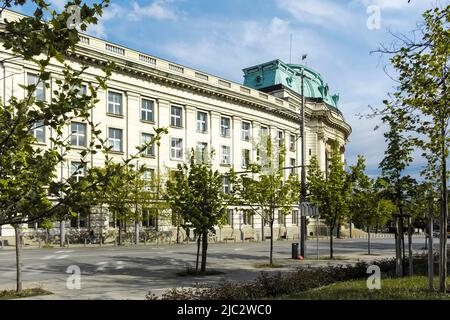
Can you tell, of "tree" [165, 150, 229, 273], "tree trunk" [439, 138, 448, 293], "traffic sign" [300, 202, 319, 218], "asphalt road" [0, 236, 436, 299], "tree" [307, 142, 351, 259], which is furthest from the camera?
"tree" [307, 142, 351, 259]

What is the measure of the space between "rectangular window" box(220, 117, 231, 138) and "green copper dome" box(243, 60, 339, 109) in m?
16.1

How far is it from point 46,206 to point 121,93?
41924 mm

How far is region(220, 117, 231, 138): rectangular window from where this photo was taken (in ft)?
186

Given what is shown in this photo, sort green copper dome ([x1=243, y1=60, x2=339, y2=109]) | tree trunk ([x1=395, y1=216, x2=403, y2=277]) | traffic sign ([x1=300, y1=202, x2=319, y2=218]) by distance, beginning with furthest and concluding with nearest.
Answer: green copper dome ([x1=243, y1=60, x2=339, y2=109]), traffic sign ([x1=300, y1=202, x2=319, y2=218]), tree trunk ([x1=395, y1=216, x2=403, y2=277])

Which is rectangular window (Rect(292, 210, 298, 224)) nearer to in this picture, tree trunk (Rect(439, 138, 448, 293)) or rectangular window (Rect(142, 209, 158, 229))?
rectangular window (Rect(142, 209, 158, 229))

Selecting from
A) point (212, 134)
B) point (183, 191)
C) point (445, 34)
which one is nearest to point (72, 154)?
point (212, 134)

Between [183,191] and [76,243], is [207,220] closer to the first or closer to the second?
[183,191]

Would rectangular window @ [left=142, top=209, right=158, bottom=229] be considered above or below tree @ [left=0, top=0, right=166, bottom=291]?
below

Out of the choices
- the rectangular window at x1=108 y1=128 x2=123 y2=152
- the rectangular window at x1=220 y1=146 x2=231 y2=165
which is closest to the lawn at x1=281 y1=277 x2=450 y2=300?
the rectangular window at x1=108 y1=128 x2=123 y2=152

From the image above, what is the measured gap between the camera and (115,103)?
44625mm

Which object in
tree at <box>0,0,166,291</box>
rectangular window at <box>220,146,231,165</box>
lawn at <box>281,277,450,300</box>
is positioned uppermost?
rectangular window at <box>220,146,231,165</box>

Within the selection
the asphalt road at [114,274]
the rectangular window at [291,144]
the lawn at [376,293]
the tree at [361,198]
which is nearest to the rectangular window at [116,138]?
the asphalt road at [114,274]

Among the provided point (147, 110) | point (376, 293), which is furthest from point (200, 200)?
point (147, 110)

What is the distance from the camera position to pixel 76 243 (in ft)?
132
